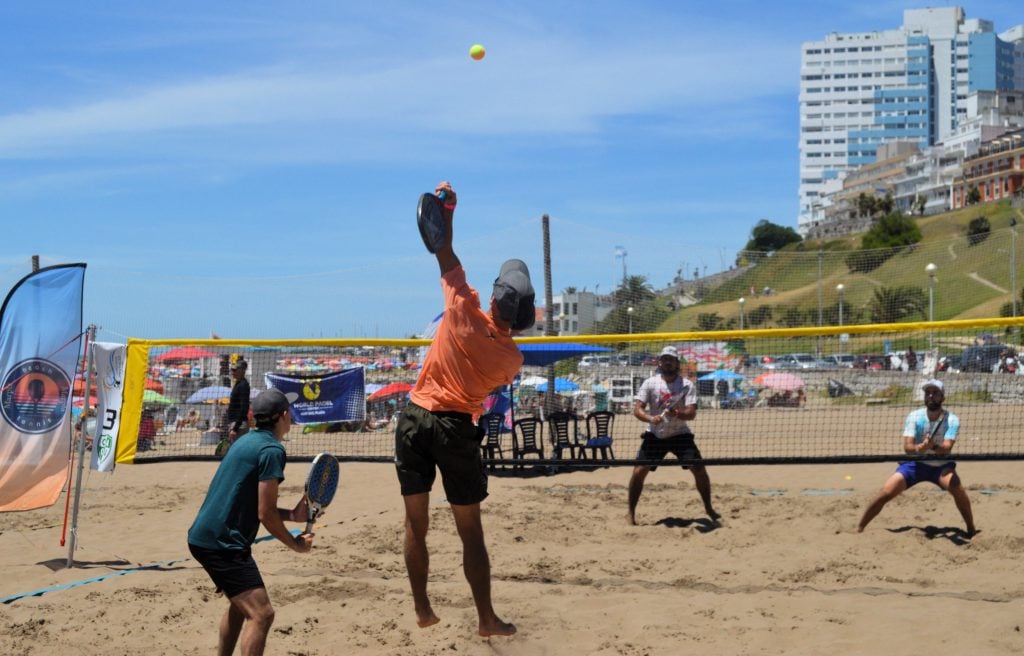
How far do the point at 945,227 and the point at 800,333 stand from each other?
79901 mm

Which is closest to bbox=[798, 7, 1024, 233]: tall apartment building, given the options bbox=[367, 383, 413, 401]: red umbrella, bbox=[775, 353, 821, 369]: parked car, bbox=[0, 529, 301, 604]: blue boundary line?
bbox=[775, 353, 821, 369]: parked car

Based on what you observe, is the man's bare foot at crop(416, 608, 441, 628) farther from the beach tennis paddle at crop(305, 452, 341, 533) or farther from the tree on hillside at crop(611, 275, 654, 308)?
the tree on hillside at crop(611, 275, 654, 308)

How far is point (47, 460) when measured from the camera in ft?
24.2

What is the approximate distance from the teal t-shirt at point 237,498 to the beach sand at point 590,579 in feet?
3.88

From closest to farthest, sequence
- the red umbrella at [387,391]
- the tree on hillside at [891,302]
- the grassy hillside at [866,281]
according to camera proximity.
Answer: the red umbrella at [387,391] < the grassy hillside at [866,281] < the tree on hillside at [891,302]

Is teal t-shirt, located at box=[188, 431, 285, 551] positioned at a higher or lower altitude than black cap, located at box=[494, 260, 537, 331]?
lower

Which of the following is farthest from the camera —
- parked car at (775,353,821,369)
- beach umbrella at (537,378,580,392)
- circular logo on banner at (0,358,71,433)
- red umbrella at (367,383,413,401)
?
beach umbrella at (537,378,580,392)

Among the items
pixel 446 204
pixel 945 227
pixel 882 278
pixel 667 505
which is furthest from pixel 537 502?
pixel 945 227

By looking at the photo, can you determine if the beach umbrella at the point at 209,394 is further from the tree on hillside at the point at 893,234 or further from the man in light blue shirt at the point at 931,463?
the tree on hillside at the point at 893,234

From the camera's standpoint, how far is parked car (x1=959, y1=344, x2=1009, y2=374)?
1371 cm

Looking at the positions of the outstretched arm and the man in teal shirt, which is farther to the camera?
the outstretched arm

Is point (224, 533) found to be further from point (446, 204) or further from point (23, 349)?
point (23, 349)

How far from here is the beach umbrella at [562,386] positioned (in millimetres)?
14234

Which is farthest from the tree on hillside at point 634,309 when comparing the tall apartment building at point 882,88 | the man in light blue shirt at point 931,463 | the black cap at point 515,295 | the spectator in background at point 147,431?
the tall apartment building at point 882,88
